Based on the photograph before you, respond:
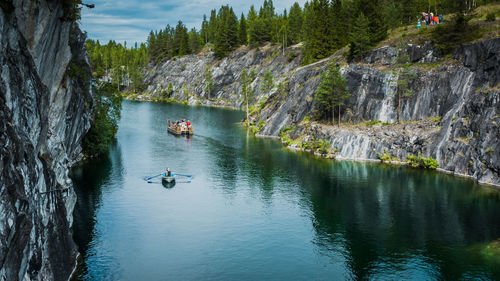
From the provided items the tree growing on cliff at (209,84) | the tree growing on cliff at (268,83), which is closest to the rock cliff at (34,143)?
the tree growing on cliff at (268,83)

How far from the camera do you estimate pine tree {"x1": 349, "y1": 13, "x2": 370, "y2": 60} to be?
9000 cm

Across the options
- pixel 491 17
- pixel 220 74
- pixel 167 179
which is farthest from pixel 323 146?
pixel 220 74

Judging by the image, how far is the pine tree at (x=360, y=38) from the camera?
9000 centimetres

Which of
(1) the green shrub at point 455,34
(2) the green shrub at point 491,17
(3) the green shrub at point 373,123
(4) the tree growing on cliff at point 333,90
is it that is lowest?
(3) the green shrub at point 373,123

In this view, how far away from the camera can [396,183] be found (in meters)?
60.3

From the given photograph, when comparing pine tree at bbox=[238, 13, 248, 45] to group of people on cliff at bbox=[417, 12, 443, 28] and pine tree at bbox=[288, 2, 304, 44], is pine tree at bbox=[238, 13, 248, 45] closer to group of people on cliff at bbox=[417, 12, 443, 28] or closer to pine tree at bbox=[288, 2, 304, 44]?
pine tree at bbox=[288, 2, 304, 44]

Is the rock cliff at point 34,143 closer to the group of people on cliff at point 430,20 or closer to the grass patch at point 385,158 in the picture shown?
the grass patch at point 385,158

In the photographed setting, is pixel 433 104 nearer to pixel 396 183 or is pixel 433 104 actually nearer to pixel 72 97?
pixel 396 183

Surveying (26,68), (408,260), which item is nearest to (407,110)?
(408,260)

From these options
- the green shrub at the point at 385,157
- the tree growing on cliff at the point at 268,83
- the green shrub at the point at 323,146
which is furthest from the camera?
the tree growing on cliff at the point at 268,83

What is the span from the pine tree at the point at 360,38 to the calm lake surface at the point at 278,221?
31294 millimetres

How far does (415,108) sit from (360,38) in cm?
2157

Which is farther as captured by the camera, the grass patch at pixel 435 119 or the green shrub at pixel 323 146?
the green shrub at pixel 323 146

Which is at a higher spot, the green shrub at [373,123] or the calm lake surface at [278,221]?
the green shrub at [373,123]
